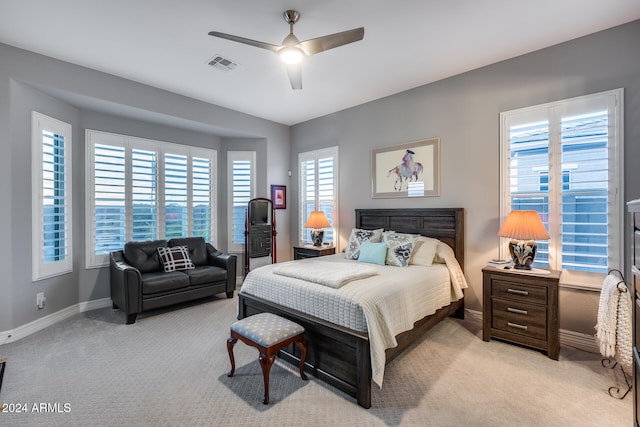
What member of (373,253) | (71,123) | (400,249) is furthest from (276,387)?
(71,123)

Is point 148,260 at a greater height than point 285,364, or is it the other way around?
point 148,260

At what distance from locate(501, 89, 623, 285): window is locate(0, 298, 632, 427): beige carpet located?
3.26ft

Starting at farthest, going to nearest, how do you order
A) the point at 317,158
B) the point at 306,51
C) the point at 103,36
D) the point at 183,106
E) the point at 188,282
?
1. the point at 317,158
2. the point at 183,106
3. the point at 188,282
4. the point at 103,36
5. the point at 306,51

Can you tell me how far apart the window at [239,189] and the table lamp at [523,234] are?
167 inches

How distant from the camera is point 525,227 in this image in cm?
290

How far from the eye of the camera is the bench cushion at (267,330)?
219 centimetres

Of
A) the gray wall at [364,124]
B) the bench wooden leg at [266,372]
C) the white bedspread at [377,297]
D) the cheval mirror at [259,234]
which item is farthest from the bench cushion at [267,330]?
the cheval mirror at [259,234]

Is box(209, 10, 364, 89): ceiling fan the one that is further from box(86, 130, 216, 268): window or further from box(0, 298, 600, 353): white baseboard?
box(0, 298, 600, 353): white baseboard

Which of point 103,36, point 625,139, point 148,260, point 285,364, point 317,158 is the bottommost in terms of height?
point 285,364

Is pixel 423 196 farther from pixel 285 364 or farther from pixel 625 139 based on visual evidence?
pixel 285 364

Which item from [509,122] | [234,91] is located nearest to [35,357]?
[234,91]

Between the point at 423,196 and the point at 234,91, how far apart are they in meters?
3.16

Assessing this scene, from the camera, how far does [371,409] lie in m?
2.07

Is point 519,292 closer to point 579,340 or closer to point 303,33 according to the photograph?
point 579,340
